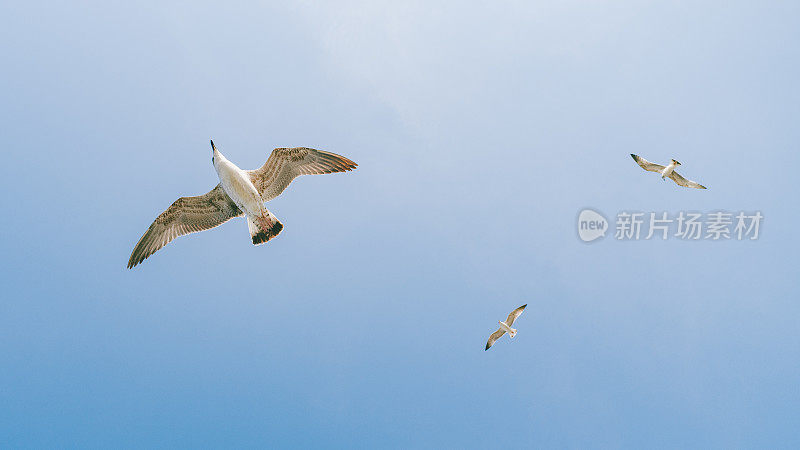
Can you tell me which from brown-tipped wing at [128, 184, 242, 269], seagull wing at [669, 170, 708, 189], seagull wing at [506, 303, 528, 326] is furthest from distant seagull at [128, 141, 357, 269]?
seagull wing at [669, 170, 708, 189]

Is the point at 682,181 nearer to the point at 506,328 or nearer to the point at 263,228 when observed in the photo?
the point at 506,328

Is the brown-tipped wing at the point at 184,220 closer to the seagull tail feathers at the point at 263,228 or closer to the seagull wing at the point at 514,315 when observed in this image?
the seagull tail feathers at the point at 263,228

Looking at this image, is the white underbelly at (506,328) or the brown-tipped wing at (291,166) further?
the white underbelly at (506,328)

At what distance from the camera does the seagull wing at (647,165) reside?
16.7 meters

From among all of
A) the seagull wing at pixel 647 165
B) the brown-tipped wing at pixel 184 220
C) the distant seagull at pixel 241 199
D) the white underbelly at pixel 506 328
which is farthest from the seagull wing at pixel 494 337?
the brown-tipped wing at pixel 184 220

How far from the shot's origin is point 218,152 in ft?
45.9

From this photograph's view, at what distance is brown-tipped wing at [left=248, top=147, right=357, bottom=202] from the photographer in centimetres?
1384

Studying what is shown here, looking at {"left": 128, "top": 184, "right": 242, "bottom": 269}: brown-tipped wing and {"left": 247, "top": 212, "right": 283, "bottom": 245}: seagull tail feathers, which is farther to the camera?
{"left": 128, "top": 184, "right": 242, "bottom": 269}: brown-tipped wing

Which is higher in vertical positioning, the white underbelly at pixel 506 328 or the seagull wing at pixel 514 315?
the seagull wing at pixel 514 315

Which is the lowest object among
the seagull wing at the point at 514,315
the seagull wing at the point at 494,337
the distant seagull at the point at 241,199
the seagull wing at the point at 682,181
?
the seagull wing at the point at 494,337

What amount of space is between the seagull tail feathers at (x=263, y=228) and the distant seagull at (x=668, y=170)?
951cm

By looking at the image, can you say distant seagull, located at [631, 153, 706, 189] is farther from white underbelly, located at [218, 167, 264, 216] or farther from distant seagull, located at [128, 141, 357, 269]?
white underbelly, located at [218, 167, 264, 216]

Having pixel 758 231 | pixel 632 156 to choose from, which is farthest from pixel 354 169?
pixel 758 231

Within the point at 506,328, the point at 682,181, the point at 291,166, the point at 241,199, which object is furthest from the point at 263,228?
the point at 682,181
